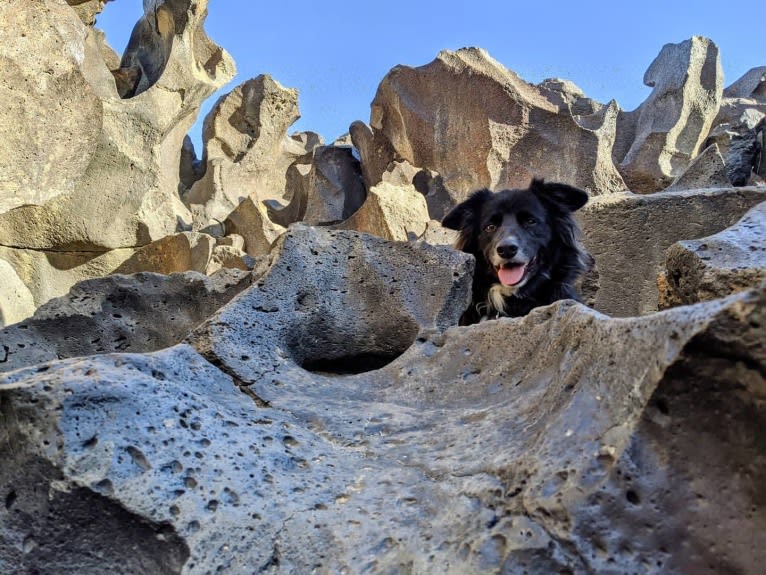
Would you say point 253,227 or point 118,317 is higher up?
point 253,227

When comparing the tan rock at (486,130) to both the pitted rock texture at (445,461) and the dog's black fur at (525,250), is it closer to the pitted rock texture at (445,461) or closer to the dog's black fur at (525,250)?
the dog's black fur at (525,250)

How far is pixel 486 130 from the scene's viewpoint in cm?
762

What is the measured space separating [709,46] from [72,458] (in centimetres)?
1178

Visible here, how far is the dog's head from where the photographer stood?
10.8 feet

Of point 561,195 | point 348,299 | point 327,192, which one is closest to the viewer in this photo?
point 348,299

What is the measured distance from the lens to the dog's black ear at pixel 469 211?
141 inches

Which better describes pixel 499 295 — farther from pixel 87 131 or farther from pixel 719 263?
pixel 87 131

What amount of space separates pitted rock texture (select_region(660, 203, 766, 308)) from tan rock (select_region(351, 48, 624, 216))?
5366 millimetres

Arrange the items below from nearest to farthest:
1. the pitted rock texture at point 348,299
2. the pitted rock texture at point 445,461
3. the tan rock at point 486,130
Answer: the pitted rock texture at point 445,461 → the pitted rock texture at point 348,299 → the tan rock at point 486,130

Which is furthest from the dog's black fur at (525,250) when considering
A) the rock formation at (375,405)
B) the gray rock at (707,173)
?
the gray rock at (707,173)

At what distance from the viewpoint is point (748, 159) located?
620 centimetres

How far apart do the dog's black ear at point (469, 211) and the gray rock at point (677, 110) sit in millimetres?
7272

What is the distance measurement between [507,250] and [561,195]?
1.48 ft

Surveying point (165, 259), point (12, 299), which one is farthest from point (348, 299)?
point (165, 259)
